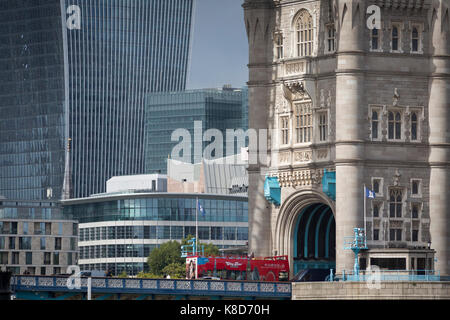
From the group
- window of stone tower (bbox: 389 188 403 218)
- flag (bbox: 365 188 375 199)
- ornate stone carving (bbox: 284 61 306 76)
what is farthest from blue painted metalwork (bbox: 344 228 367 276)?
ornate stone carving (bbox: 284 61 306 76)

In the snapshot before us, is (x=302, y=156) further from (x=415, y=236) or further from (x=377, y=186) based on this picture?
(x=415, y=236)

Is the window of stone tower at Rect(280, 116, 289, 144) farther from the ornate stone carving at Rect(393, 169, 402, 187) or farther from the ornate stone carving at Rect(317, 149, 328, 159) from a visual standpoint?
the ornate stone carving at Rect(393, 169, 402, 187)

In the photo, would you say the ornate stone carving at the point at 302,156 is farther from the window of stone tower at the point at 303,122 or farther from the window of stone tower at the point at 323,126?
the window of stone tower at the point at 323,126

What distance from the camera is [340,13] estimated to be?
10975 cm

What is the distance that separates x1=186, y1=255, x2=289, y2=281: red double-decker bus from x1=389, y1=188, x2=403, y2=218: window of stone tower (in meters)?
10.4

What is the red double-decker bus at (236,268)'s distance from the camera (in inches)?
4198

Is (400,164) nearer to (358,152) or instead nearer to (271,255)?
(358,152)

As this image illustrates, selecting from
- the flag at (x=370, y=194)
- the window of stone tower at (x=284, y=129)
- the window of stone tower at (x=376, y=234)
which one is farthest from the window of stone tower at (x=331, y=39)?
the window of stone tower at (x=376, y=234)

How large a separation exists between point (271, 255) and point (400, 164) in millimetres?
14603

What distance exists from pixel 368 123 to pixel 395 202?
6957mm

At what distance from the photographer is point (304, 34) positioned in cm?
11506

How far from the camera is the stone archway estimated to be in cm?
11581

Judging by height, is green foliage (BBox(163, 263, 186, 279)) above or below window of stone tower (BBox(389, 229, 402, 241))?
below

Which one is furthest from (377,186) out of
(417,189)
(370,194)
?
(417,189)
